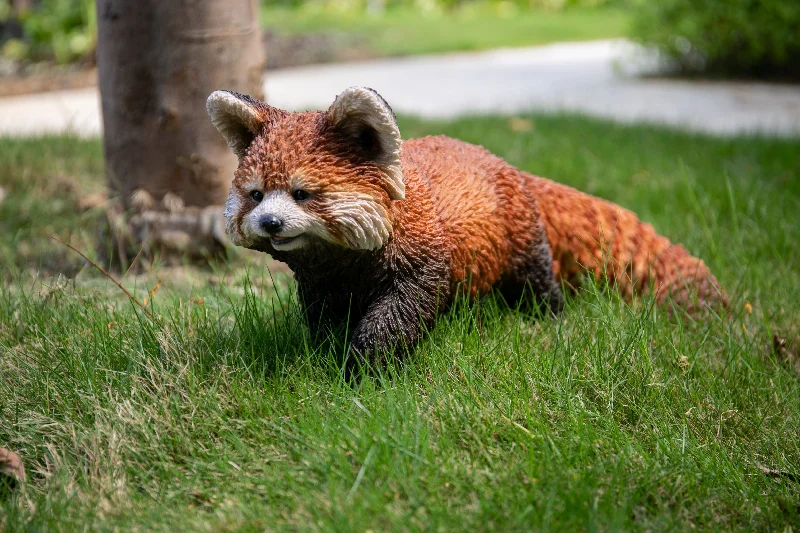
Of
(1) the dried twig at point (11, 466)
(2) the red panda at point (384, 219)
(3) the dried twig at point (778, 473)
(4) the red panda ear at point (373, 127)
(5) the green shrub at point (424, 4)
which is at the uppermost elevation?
(5) the green shrub at point (424, 4)

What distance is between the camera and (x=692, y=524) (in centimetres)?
209

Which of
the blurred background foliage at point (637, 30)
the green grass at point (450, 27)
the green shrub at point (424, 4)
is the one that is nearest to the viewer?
the blurred background foliage at point (637, 30)

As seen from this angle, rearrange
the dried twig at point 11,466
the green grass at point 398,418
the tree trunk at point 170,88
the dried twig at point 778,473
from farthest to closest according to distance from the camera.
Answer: the tree trunk at point 170,88, the dried twig at point 778,473, the dried twig at point 11,466, the green grass at point 398,418

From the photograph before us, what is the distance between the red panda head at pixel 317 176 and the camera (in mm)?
2328

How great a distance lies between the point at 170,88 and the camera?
150 inches

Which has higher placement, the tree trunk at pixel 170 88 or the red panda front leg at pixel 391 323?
the tree trunk at pixel 170 88

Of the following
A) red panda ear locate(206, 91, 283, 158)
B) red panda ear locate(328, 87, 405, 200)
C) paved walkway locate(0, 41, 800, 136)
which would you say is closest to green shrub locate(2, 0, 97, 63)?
paved walkway locate(0, 41, 800, 136)

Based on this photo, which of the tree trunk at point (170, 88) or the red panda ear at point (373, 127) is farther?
the tree trunk at point (170, 88)

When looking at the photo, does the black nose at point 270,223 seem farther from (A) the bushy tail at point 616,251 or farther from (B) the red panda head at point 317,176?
(A) the bushy tail at point 616,251

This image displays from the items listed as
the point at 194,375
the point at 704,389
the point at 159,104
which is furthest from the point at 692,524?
the point at 159,104

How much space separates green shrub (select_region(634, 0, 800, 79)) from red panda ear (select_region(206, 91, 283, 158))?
857cm

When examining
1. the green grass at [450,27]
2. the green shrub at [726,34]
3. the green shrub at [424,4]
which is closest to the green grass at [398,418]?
the green shrub at [726,34]

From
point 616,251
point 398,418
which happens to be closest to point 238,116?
point 398,418

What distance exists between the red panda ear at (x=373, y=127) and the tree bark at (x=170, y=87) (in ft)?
5.32
